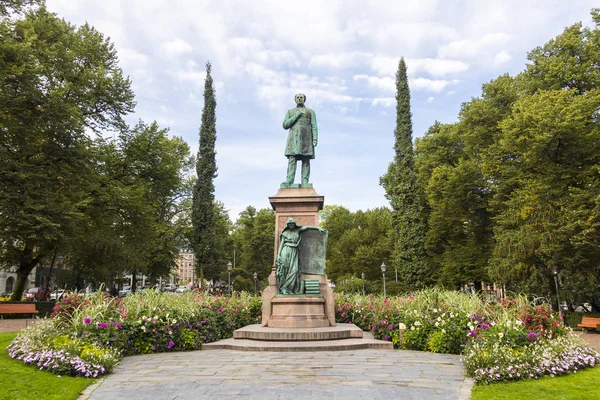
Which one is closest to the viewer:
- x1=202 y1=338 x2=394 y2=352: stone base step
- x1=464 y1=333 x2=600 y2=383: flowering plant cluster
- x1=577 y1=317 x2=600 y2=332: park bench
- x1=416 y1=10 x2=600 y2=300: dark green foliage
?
x1=464 y1=333 x2=600 y2=383: flowering plant cluster

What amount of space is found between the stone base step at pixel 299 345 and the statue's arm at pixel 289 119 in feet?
22.6

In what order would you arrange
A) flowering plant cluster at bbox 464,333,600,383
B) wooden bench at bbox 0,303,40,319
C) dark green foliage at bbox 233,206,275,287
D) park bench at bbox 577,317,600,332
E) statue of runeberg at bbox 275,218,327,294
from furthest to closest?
dark green foliage at bbox 233,206,275,287, wooden bench at bbox 0,303,40,319, park bench at bbox 577,317,600,332, statue of runeberg at bbox 275,218,327,294, flowering plant cluster at bbox 464,333,600,383

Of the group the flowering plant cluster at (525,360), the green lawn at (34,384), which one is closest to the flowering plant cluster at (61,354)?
the green lawn at (34,384)

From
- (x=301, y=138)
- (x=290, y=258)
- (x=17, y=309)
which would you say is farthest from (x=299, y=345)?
(x=17, y=309)

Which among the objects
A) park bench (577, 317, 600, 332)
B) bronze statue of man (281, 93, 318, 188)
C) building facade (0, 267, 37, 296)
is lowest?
park bench (577, 317, 600, 332)

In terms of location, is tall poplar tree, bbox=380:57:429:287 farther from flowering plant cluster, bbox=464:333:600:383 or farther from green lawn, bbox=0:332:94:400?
green lawn, bbox=0:332:94:400

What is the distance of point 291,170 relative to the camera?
1390 centimetres

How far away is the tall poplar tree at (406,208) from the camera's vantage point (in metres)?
30.7

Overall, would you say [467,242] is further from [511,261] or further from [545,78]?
[545,78]

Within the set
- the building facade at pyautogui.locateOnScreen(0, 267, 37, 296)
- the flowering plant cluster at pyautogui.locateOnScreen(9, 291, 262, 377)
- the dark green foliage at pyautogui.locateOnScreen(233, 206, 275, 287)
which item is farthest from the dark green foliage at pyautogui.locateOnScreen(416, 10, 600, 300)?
the building facade at pyautogui.locateOnScreen(0, 267, 37, 296)

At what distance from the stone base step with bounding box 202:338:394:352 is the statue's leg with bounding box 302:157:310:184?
5240 millimetres

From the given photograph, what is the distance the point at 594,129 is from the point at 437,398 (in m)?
17.5

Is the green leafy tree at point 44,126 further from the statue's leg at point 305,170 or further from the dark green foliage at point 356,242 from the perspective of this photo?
the dark green foliage at point 356,242

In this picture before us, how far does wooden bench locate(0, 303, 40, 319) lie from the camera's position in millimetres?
19172
